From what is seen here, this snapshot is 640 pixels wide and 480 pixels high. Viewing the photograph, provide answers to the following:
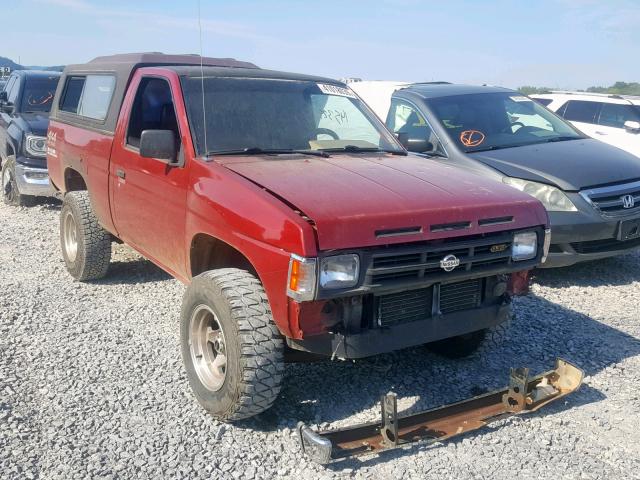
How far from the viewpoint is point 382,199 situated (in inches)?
132

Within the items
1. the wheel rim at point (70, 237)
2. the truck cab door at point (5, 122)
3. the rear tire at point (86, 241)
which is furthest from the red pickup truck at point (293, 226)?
the truck cab door at point (5, 122)

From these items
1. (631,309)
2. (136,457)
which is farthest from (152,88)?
(631,309)

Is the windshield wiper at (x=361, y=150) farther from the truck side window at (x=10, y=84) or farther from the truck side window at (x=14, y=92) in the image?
the truck side window at (x=10, y=84)

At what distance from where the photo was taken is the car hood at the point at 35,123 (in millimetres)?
9117

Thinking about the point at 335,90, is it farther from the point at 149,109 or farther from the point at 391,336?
the point at 391,336

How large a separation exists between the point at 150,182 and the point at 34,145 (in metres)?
5.50

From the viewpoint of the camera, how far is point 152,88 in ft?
16.3

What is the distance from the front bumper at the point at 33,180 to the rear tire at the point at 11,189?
0.70 ft

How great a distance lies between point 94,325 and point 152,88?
6.23 ft

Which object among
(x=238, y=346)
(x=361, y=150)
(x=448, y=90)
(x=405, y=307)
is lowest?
(x=238, y=346)

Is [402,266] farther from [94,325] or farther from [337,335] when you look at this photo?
[94,325]

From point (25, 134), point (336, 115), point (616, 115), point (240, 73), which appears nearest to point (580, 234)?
point (336, 115)

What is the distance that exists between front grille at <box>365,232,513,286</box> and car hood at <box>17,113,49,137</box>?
7480 mm

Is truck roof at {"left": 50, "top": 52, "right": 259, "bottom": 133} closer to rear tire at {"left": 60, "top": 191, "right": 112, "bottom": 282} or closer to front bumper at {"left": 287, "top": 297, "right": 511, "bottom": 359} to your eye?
rear tire at {"left": 60, "top": 191, "right": 112, "bottom": 282}
